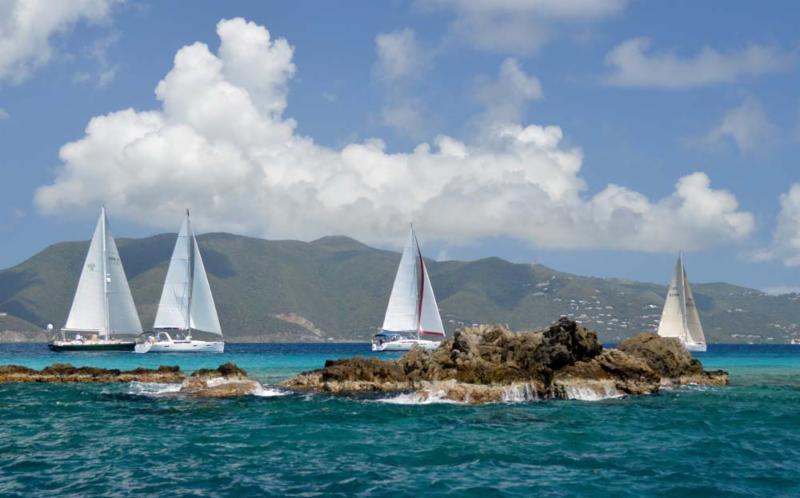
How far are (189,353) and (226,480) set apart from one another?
103 meters

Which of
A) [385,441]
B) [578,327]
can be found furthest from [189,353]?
[385,441]

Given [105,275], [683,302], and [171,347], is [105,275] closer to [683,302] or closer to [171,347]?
[171,347]

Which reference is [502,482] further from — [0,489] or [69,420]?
[69,420]

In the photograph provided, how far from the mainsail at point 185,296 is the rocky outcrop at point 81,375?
55.2 m

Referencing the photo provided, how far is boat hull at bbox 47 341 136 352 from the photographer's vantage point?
116 metres

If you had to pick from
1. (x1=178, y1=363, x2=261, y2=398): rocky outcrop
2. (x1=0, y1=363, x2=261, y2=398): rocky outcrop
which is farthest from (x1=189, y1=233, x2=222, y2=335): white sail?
(x1=178, y1=363, x2=261, y2=398): rocky outcrop

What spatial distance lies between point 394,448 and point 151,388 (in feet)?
94.1

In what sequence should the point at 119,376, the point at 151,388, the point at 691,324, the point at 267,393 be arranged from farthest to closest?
the point at 691,324, the point at 119,376, the point at 151,388, the point at 267,393

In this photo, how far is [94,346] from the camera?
115375 millimetres

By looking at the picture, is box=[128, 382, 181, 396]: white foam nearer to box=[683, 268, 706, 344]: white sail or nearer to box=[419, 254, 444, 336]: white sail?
box=[419, 254, 444, 336]: white sail

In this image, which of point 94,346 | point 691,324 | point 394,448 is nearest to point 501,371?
point 394,448

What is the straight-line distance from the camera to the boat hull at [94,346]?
115750 mm

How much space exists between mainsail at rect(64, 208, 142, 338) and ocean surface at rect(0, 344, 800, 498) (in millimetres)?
77807

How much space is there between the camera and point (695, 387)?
53.0 metres
